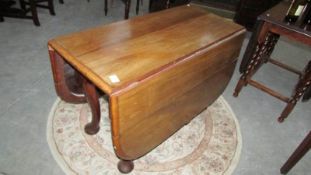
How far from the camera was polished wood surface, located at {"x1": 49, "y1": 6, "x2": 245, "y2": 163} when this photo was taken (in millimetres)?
1076

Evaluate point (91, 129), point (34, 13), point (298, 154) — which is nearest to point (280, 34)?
point (298, 154)

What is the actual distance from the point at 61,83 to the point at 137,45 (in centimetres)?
53

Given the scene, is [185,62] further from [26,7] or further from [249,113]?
[26,7]

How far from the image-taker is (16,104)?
1.81 m

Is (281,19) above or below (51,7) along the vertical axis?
above

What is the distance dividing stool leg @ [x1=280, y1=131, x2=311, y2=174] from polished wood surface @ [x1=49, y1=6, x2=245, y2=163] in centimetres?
63

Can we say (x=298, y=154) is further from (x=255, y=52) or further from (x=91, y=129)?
(x=91, y=129)

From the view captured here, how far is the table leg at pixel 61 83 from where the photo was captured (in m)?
1.31

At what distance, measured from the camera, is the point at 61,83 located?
56.4 inches

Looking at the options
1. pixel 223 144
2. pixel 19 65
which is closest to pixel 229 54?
pixel 223 144

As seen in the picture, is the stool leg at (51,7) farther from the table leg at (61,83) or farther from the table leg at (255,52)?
the table leg at (255,52)

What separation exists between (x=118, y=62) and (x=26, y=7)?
2.69m

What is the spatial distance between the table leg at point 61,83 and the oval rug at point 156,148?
0.81 feet

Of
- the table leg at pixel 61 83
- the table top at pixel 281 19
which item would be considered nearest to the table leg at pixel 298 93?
the table top at pixel 281 19
